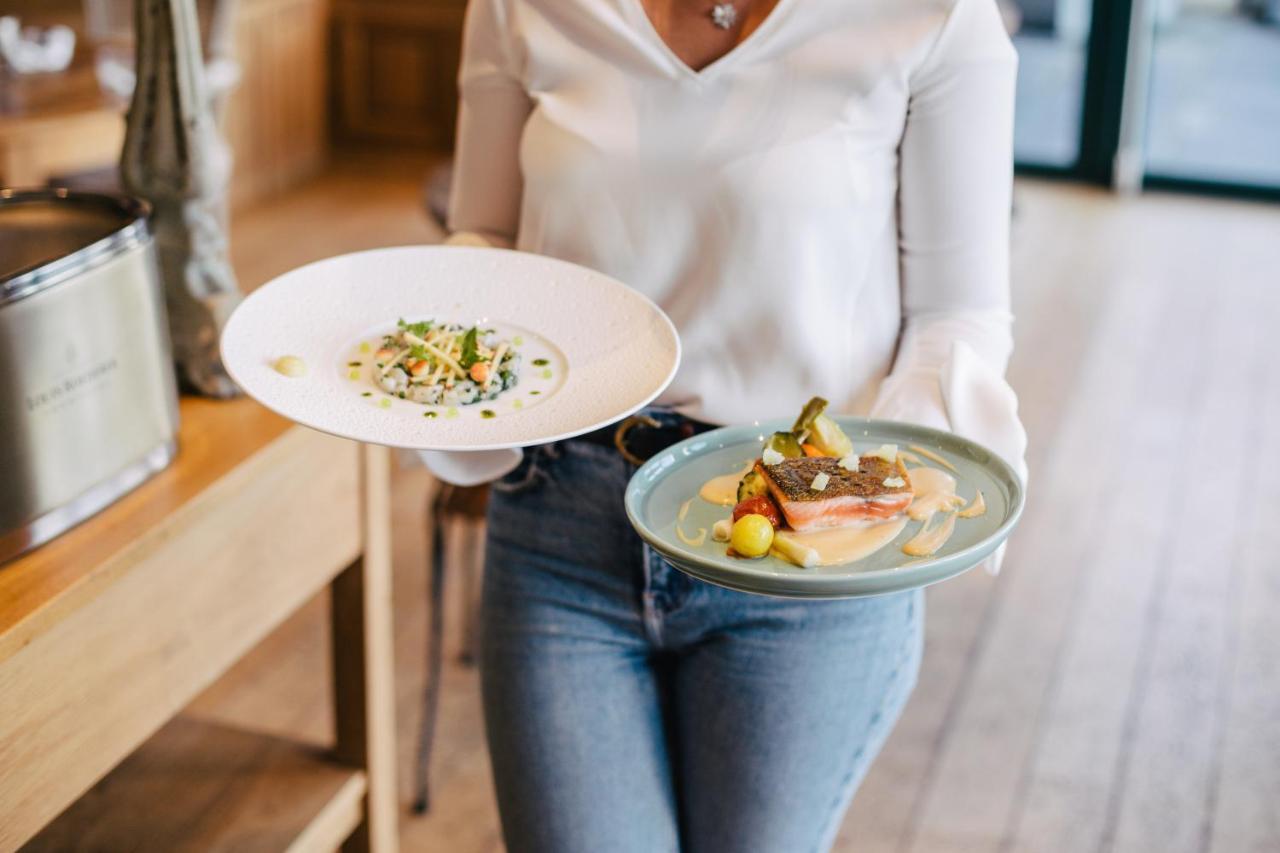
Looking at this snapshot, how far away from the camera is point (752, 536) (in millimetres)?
1021

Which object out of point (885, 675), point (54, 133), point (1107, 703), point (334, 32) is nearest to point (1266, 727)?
point (1107, 703)

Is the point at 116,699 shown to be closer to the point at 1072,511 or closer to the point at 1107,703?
the point at 1107,703

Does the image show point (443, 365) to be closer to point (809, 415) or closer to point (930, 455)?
point (809, 415)

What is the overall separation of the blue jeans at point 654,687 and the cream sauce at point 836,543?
203 mm

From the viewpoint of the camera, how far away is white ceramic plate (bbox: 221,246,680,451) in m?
1.04

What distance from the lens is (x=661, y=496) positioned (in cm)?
110

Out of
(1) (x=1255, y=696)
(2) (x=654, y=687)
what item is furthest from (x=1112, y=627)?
(2) (x=654, y=687)

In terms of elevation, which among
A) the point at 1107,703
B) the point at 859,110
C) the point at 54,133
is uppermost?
the point at 859,110

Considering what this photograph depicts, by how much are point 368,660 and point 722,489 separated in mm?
875

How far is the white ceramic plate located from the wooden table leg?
566 millimetres

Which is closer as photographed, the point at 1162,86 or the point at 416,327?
the point at 416,327

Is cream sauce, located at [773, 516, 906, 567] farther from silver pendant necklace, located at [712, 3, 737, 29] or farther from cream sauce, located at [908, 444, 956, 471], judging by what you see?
silver pendant necklace, located at [712, 3, 737, 29]

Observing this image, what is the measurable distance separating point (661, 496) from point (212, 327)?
0.72 meters

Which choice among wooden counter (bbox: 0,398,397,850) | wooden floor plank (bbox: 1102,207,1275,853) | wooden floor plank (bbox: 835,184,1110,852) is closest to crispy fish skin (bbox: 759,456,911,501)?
wooden counter (bbox: 0,398,397,850)
